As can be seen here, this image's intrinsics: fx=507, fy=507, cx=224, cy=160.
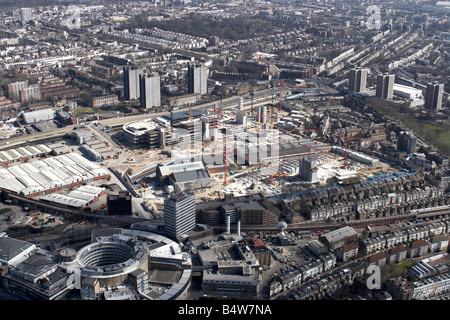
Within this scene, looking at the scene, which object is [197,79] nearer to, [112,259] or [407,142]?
[407,142]

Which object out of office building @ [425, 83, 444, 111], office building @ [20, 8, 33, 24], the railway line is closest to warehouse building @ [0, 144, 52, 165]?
the railway line

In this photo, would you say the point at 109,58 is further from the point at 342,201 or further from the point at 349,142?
the point at 342,201

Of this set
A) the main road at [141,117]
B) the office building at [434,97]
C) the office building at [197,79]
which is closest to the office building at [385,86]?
the office building at [434,97]

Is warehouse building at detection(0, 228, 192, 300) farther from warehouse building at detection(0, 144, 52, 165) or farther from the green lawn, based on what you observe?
the green lawn

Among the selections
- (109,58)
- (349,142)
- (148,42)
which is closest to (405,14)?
(148,42)

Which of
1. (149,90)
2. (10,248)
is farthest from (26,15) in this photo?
(10,248)
